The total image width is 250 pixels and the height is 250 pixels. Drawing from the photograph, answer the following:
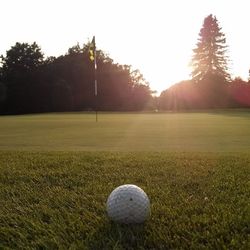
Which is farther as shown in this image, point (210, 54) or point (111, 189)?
point (210, 54)

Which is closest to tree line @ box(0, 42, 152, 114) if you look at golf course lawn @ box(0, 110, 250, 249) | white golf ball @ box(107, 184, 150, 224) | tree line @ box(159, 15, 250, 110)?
tree line @ box(159, 15, 250, 110)

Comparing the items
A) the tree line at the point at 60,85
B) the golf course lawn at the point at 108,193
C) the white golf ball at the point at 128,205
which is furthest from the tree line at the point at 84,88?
the white golf ball at the point at 128,205

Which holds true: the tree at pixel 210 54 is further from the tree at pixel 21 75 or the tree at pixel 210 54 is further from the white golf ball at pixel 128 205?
the white golf ball at pixel 128 205

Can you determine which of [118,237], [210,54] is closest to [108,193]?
[118,237]

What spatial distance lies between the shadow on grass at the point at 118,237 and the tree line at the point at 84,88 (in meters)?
50.1

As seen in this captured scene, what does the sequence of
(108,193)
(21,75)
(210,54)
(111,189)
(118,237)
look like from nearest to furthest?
1. (118,237)
2. (108,193)
3. (111,189)
4. (21,75)
5. (210,54)

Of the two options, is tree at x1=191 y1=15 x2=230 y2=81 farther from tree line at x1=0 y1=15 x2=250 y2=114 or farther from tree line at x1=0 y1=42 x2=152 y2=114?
tree line at x1=0 y1=42 x2=152 y2=114

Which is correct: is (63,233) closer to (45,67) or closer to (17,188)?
(17,188)

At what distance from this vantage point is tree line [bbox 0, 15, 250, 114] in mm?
54562

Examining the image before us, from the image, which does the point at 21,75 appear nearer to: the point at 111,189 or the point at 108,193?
the point at 111,189

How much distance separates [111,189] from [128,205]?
1.36m

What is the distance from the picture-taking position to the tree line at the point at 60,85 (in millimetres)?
54519

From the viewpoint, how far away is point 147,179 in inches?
213

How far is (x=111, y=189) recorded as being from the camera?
4887mm
